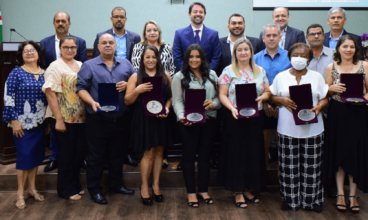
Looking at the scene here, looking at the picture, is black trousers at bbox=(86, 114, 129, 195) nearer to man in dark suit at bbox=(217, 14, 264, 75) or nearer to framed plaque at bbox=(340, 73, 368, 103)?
man in dark suit at bbox=(217, 14, 264, 75)

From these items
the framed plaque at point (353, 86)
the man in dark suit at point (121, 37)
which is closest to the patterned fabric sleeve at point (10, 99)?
the man in dark suit at point (121, 37)

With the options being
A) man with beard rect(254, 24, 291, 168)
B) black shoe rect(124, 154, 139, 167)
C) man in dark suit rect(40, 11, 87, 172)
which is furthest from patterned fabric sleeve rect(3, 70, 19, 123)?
man with beard rect(254, 24, 291, 168)

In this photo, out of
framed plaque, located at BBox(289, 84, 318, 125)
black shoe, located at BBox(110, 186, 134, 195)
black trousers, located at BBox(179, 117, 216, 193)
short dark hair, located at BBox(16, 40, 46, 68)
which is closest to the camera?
framed plaque, located at BBox(289, 84, 318, 125)

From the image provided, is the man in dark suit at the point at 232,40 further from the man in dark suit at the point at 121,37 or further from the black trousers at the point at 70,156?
the black trousers at the point at 70,156

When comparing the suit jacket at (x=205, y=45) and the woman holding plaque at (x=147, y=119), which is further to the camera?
the suit jacket at (x=205, y=45)

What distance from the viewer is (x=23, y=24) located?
630 cm

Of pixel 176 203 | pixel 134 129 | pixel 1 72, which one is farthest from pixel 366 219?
pixel 1 72

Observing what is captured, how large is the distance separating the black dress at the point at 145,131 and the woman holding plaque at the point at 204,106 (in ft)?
0.55

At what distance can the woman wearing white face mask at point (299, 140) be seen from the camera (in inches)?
112

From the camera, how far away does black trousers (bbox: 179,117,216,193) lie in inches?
117

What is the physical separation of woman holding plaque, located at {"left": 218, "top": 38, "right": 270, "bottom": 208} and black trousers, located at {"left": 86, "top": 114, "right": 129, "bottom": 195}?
0.91m

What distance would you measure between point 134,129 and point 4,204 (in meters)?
1.35

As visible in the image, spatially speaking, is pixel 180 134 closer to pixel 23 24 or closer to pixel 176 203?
pixel 176 203

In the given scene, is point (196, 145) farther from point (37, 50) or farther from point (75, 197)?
point (37, 50)
